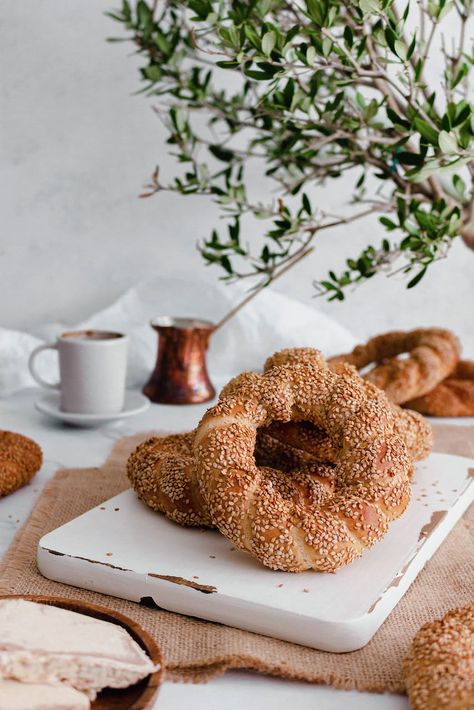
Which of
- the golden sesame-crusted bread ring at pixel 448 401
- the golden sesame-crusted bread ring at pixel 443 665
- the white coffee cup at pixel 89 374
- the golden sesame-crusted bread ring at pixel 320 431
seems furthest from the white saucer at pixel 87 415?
the golden sesame-crusted bread ring at pixel 443 665

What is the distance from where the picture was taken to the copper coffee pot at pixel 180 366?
205cm

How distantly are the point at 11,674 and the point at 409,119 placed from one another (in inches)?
45.5

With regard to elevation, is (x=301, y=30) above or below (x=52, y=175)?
above

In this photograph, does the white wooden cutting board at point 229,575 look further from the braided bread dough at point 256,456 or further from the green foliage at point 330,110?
the green foliage at point 330,110

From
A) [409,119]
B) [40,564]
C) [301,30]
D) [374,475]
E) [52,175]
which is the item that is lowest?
[40,564]

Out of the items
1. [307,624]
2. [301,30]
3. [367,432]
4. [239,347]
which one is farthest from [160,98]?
[307,624]

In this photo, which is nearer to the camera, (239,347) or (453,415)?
(453,415)

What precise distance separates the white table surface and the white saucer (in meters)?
0.03

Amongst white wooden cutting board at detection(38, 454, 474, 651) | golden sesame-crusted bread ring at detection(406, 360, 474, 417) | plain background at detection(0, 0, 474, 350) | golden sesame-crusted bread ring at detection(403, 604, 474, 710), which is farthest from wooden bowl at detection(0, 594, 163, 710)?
plain background at detection(0, 0, 474, 350)

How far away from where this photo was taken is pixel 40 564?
1120mm

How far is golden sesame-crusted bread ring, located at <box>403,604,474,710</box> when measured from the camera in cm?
81

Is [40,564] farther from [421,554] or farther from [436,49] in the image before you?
[436,49]

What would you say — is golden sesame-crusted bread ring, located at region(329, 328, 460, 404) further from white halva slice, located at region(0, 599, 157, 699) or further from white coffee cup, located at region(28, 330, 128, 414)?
white halva slice, located at region(0, 599, 157, 699)

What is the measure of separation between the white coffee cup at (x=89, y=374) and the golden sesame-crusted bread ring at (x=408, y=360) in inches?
22.1
